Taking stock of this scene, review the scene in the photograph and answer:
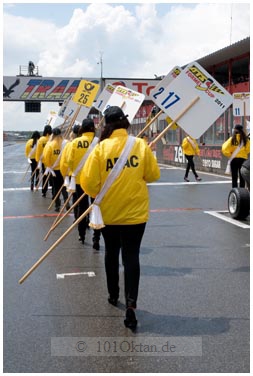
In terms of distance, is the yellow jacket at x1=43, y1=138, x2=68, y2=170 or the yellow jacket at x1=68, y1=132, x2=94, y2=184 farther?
the yellow jacket at x1=43, y1=138, x2=68, y2=170

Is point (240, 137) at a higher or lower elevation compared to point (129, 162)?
higher

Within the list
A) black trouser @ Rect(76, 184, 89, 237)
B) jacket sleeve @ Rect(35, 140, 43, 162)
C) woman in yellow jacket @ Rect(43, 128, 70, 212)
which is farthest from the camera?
jacket sleeve @ Rect(35, 140, 43, 162)

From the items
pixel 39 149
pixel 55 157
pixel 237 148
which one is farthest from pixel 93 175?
pixel 39 149

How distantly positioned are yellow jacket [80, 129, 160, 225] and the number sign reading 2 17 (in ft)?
17.4

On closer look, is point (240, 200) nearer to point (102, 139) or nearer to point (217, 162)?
point (102, 139)

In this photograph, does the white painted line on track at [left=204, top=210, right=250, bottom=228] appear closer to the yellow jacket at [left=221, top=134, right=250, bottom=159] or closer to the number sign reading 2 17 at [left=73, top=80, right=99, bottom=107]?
the yellow jacket at [left=221, top=134, right=250, bottom=159]

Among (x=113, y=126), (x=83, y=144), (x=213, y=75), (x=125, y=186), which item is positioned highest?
(x=213, y=75)

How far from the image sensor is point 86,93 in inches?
371

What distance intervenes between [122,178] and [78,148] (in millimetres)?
2881

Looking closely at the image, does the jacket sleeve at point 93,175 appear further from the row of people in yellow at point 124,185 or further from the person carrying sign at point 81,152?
the person carrying sign at point 81,152

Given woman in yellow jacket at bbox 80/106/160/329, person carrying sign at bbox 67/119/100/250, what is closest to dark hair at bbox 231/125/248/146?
person carrying sign at bbox 67/119/100/250

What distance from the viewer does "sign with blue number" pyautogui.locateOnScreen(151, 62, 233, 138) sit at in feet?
17.8

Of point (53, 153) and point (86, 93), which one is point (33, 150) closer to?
point (53, 153)

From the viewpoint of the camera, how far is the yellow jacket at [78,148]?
273 inches
